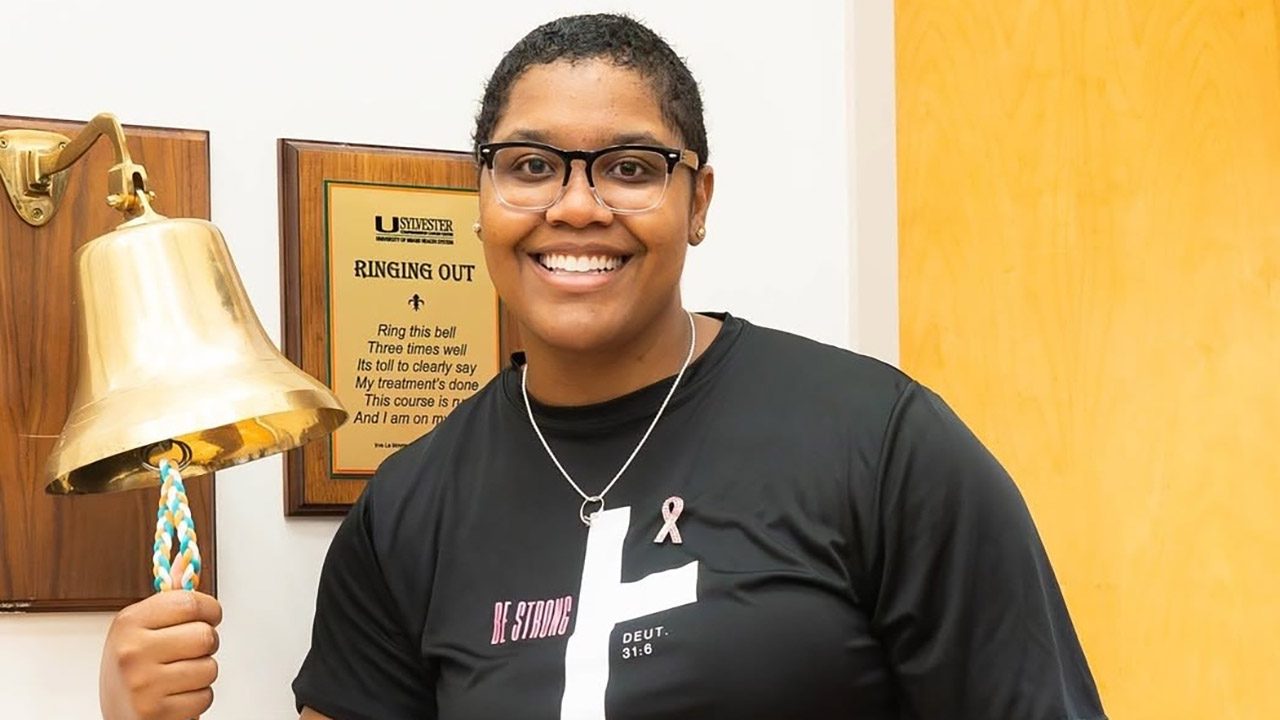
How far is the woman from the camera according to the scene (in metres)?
1.30

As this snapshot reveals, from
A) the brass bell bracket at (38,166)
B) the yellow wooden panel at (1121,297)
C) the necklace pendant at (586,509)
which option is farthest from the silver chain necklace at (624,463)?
the yellow wooden panel at (1121,297)

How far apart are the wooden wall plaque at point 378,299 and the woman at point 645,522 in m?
0.12

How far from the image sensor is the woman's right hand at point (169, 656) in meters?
1.31

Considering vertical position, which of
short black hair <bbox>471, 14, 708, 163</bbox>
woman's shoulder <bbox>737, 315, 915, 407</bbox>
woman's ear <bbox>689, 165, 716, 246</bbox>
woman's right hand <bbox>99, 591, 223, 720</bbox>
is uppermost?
short black hair <bbox>471, 14, 708, 163</bbox>

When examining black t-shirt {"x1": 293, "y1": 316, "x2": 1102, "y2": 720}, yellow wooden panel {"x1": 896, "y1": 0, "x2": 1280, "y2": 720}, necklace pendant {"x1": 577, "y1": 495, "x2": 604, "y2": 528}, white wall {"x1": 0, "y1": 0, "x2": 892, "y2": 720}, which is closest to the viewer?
black t-shirt {"x1": 293, "y1": 316, "x2": 1102, "y2": 720}

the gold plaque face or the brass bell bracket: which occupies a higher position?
the brass bell bracket

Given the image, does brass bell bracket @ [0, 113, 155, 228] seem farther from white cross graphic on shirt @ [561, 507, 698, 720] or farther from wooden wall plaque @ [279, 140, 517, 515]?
white cross graphic on shirt @ [561, 507, 698, 720]

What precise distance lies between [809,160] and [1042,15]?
34 cm

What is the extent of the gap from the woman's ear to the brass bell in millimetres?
313

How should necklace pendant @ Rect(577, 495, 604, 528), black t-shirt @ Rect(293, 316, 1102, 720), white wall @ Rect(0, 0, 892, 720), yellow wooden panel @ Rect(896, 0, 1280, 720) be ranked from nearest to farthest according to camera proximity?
black t-shirt @ Rect(293, 316, 1102, 720)
necklace pendant @ Rect(577, 495, 604, 528)
white wall @ Rect(0, 0, 892, 720)
yellow wooden panel @ Rect(896, 0, 1280, 720)

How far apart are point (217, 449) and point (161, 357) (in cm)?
15

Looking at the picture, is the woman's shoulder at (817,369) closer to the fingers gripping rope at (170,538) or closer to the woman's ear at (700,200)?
the woman's ear at (700,200)

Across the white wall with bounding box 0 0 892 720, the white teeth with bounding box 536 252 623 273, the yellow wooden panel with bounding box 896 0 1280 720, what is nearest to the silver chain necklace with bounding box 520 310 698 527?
the white teeth with bounding box 536 252 623 273

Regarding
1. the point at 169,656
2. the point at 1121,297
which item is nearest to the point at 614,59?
the point at 169,656
